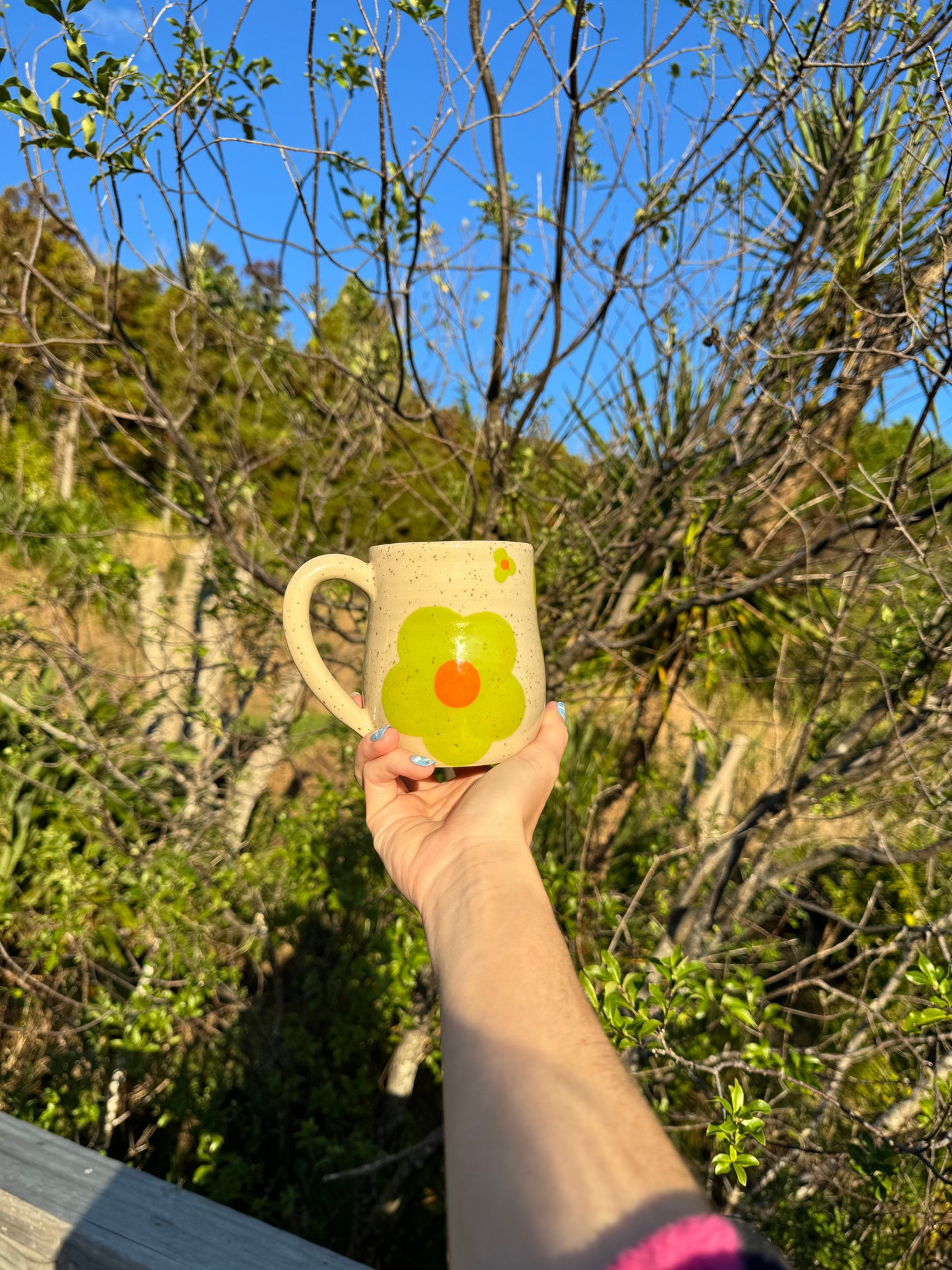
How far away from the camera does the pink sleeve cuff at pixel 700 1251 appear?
51cm

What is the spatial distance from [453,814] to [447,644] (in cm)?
31

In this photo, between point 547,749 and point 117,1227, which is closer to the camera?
point 117,1227

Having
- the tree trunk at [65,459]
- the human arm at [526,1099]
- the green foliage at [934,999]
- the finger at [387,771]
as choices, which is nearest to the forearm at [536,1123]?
the human arm at [526,1099]

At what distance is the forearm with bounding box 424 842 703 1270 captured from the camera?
1.99 ft

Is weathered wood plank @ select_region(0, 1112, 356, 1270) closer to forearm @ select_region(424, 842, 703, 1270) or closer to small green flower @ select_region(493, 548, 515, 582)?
forearm @ select_region(424, 842, 703, 1270)

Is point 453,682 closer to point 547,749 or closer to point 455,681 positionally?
point 455,681

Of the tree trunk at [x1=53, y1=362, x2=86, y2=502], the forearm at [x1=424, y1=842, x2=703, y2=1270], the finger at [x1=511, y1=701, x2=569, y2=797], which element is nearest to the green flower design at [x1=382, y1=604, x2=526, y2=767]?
the finger at [x1=511, y1=701, x2=569, y2=797]

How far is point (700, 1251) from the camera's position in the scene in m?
0.52

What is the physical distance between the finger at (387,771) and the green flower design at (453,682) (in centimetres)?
3

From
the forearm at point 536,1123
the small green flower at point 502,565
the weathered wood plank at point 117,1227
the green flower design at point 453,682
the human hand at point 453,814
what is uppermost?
the small green flower at point 502,565

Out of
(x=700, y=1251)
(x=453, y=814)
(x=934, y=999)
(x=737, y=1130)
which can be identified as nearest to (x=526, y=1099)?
(x=700, y=1251)

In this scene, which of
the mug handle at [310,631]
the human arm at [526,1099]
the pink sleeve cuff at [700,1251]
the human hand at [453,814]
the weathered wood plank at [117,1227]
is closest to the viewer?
the pink sleeve cuff at [700,1251]

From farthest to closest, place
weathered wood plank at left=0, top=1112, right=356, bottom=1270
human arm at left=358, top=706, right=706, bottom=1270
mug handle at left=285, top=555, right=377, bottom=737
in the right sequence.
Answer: mug handle at left=285, top=555, right=377, bottom=737 → weathered wood plank at left=0, top=1112, right=356, bottom=1270 → human arm at left=358, top=706, right=706, bottom=1270

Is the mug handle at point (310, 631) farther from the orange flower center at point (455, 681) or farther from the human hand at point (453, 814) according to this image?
the orange flower center at point (455, 681)
